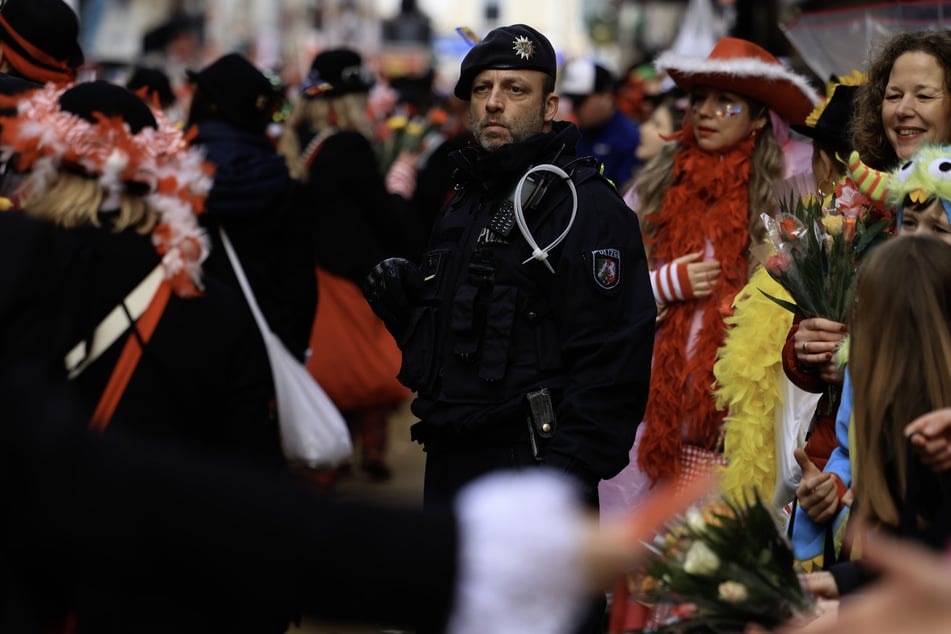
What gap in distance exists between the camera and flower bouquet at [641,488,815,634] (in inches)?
107

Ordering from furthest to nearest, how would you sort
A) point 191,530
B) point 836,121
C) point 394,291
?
point 836,121
point 394,291
point 191,530

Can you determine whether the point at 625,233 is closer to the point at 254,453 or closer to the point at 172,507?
the point at 254,453

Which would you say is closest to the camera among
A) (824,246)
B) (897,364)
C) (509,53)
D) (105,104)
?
(897,364)

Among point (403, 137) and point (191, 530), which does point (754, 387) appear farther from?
point (403, 137)

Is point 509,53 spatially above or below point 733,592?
above

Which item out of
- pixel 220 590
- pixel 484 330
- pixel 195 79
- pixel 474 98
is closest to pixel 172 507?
pixel 220 590

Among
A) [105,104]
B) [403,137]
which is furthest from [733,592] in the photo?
[403,137]

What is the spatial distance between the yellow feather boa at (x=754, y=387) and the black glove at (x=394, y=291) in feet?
3.91

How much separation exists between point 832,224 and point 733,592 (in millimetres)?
1776

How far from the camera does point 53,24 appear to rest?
17.7ft

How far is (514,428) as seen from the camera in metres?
4.29

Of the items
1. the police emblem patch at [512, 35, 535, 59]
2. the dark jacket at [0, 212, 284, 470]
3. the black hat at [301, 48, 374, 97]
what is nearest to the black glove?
the police emblem patch at [512, 35, 535, 59]

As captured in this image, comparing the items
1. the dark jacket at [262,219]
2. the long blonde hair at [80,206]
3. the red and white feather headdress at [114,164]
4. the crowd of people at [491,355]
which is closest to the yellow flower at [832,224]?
the crowd of people at [491,355]

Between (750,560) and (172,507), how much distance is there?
1.35 metres
